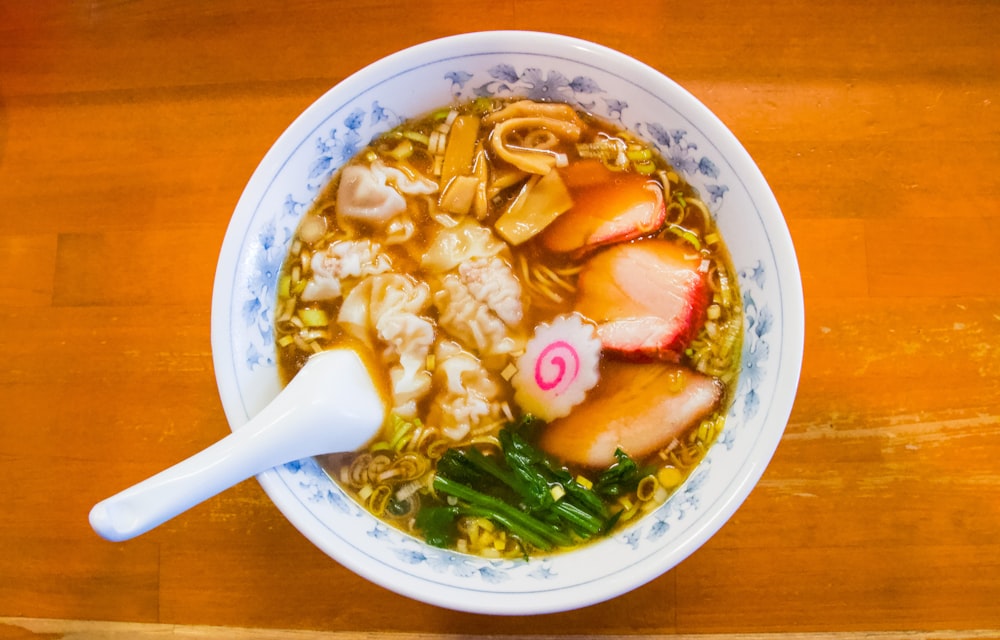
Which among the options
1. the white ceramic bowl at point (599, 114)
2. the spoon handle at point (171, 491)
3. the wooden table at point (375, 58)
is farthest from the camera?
the wooden table at point (375, 58)

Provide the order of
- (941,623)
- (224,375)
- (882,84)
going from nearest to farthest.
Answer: (224,375) → (941,623) → (882,84)

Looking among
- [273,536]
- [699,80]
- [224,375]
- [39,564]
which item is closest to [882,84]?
[699,80]

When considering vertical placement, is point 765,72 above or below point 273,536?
above

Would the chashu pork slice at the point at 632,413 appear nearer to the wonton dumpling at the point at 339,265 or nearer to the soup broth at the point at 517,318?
the soup broth at the point at 517,318

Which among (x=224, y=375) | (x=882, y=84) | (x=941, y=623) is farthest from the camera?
(x=882, y=84)

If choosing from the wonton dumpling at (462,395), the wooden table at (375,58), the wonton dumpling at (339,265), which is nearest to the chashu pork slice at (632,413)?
the wonton dumpling at (462,395)

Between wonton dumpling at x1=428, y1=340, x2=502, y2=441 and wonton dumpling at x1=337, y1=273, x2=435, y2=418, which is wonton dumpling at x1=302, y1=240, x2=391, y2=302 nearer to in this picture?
wonton dumpling at x1=337, y1=273, x2=435, y2=418

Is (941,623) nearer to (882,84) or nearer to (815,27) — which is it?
(882,84)

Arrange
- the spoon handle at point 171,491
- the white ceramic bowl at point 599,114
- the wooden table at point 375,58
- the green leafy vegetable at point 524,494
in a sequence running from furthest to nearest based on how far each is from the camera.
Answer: the wooden table at point 375,58, the green leafy vegetable at point 524,494, the white ceramic bowl at point 599,114, the spoon handle at point 171,491
